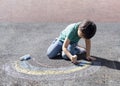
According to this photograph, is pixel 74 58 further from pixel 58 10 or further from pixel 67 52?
pixel 58 10

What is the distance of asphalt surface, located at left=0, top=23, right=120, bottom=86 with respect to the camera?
4902 millimetres

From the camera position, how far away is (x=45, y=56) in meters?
5.88

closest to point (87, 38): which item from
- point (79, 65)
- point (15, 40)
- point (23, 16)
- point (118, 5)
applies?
point (79, 65)

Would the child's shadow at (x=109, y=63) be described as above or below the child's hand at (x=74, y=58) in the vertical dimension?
below

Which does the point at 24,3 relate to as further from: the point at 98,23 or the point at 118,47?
the point at 118,47

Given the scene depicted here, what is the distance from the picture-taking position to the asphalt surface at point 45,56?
490cm

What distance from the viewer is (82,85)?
475 cm

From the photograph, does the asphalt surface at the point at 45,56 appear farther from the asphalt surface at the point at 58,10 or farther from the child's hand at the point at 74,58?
the asphalt surface at the point at 58,10

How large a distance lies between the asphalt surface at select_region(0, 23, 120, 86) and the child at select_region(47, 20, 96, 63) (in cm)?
15

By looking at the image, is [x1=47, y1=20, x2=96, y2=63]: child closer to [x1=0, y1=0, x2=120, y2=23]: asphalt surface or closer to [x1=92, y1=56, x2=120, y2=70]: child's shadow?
[x1=92, y1=56, x2=120, y2=70]: child's shadow

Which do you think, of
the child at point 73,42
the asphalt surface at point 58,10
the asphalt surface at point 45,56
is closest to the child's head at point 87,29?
the child at point 73,42

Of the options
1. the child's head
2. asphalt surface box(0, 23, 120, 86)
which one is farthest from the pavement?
the child's head

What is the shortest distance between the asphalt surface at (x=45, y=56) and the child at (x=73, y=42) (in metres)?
0.15

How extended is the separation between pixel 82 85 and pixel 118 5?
570cm
